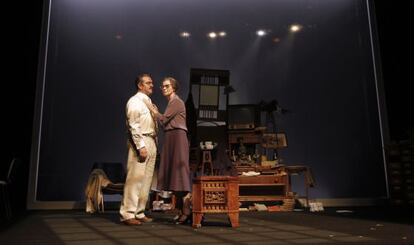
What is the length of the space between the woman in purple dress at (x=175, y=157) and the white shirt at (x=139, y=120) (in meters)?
0.09

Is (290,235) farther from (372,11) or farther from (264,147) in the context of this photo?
(372,11)

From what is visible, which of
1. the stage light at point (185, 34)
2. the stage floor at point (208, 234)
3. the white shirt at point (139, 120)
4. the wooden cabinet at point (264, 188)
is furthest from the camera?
the stage light at point (185, 34)

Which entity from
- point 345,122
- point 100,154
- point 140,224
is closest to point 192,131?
point 100,154

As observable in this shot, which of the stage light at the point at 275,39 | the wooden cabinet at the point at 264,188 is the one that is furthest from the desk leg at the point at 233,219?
the stage light at the point at 275,39

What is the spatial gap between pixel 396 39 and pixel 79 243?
20.9ft

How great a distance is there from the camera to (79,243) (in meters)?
2.71

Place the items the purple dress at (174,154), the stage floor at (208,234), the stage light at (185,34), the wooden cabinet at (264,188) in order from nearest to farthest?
1. the stage floor at (208,234)
2. the purple dress at (174,154)
3. the wooden cabinet at (264,188)
4. the stage light at (185,34)

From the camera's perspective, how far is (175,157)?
12.8 ft

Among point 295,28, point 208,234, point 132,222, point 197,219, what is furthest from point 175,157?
point 295,28

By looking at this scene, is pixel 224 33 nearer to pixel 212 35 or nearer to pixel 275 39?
pixel 212 35

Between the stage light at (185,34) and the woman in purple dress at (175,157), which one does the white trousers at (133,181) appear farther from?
the stage light at (185,34)

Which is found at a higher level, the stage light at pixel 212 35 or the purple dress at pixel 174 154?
the stage light at pixel 212 35

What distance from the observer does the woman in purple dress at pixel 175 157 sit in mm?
3840

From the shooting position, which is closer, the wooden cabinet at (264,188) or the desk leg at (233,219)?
the desk leg at (233,219)
